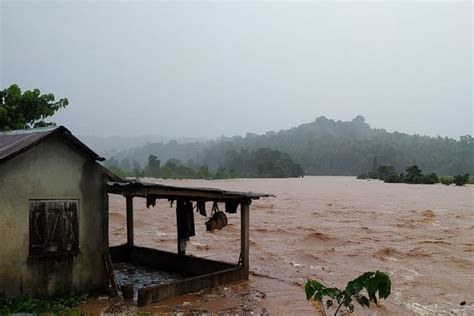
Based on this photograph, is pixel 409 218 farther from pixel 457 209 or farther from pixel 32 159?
pixel 32 159

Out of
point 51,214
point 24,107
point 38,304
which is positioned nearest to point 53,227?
point 51,214

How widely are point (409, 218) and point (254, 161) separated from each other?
53.7 metres

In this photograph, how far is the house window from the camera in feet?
22.2

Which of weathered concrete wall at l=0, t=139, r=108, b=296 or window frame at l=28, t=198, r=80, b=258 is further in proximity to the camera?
window frame at l=28, t=198, r=80, b=258

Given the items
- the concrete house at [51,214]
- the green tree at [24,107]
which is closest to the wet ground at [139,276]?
the concrete house at [51,214]

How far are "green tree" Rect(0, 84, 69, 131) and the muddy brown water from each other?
189 inches

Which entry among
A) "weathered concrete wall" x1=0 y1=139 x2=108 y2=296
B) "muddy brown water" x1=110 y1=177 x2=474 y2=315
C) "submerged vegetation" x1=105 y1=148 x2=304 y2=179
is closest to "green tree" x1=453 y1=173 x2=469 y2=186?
"muddy brown water" x1=110 y1=177 x2=474 y2=315

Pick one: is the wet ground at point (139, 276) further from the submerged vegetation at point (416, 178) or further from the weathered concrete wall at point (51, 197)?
the submerged vegetation at point (416, 178)

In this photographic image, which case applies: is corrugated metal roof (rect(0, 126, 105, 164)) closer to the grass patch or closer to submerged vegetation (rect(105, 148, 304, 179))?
the grass patch

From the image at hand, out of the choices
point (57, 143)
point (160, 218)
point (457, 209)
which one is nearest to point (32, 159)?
point (57, 143)

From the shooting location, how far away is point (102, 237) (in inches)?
298

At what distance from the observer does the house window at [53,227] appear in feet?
22.2

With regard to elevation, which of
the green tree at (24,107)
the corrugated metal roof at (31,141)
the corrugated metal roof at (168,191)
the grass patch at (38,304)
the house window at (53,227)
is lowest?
the grass patch at (38,304)

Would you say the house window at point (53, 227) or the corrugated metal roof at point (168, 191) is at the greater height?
the corrugated metal roof at point (168, 191)
